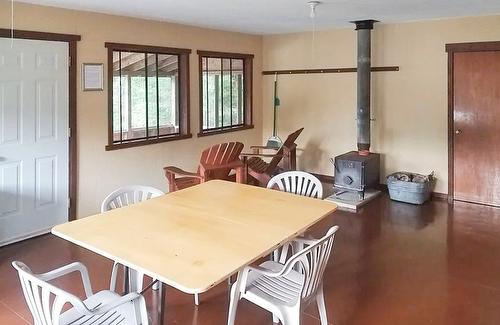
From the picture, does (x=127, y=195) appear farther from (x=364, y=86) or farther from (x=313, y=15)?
(x=364, y=86)

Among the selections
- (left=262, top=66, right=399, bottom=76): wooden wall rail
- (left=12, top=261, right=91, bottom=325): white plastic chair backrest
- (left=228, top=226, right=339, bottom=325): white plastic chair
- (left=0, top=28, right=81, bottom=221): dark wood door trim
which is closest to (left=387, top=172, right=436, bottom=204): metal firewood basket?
(left=262, top=66, right=399, bottom=76): wooden wall rail

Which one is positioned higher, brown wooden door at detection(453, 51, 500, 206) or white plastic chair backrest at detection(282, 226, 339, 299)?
brown wooden door at detection(453, 51, 500, 206)

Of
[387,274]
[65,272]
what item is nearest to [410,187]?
[387,274]

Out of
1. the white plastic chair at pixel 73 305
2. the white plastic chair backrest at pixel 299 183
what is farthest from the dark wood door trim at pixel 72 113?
the white plastic chair at pixel 73 305

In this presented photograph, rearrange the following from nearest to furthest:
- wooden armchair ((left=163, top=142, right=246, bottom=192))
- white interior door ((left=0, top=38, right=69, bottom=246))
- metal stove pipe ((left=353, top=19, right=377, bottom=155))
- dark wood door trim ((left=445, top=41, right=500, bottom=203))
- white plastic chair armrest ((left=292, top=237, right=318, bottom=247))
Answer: white plastic chair armrest ((left=292, top=237, right=318, bottom=247)), white interior door ((left=0, top=38, right=69, bottom=246)), wooden armchair ((left=163, top=142, right=246, bottom=192)), dark wood door trim ((left=445, top=41, right=500, bottom=203)), metal stove pipe ((left=353, top=19, right=377, bottom=155))

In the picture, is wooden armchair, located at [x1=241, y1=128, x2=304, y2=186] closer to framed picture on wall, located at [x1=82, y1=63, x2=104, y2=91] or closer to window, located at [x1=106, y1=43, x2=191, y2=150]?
window, located at [x1=106, y1=43, x2=191, y2=150]

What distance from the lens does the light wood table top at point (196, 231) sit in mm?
1915

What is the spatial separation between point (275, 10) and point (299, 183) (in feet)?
7.10

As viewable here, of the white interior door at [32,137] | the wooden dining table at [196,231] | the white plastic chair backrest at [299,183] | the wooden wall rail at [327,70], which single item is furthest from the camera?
the wooden wall rail at [327,70]

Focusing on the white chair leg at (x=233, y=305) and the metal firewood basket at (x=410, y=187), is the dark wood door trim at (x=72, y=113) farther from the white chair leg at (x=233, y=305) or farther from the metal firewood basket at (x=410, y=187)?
the metal firewood basket at (x=410, y=187)

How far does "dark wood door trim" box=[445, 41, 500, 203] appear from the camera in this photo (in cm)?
519

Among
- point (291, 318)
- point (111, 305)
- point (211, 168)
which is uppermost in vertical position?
point (211, 168)

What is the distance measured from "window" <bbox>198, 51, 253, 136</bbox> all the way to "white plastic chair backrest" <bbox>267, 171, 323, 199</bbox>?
2.76 m

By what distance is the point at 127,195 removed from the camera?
10.4 feet
